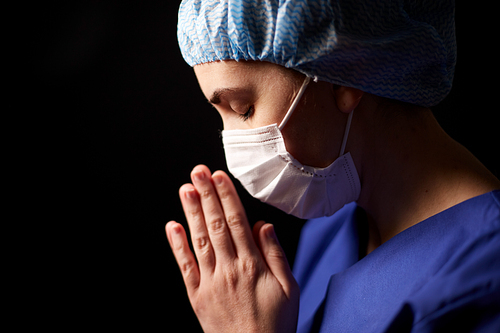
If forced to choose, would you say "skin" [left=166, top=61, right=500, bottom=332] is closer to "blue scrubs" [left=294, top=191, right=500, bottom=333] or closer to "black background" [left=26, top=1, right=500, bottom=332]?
"blue scrubs" [left=294, top=191, right=500, bottom=333]

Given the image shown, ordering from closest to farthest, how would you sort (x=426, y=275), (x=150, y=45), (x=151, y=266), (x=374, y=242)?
(x=426, y=275)
(x=374, y=242)
(x=150, y=45)
(x=151, y=266)

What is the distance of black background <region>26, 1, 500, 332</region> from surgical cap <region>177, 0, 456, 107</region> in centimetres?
61

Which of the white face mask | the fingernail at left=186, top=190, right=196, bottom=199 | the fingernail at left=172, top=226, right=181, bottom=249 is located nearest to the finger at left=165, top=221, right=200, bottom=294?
the fingernail at left=172, top=226, right=181, bottom=249

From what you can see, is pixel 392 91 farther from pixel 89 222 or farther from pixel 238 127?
pixel 89 222

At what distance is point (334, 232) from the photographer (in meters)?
1.48

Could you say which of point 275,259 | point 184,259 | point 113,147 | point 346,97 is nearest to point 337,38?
point 346,97

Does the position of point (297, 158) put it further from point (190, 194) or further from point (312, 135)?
point (190, 194)

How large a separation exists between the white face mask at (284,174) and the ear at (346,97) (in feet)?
0.10

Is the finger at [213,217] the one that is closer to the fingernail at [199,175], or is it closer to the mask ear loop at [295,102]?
the fingernail at [199,175]

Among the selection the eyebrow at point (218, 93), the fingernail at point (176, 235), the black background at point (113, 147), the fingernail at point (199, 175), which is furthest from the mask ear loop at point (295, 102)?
the black background at point (113, 147)

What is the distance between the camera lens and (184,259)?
1.05 m

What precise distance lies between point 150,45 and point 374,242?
1.20 m

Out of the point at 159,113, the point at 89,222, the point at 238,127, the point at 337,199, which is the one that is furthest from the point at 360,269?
the point at 89,222

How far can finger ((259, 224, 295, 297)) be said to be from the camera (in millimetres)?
978
